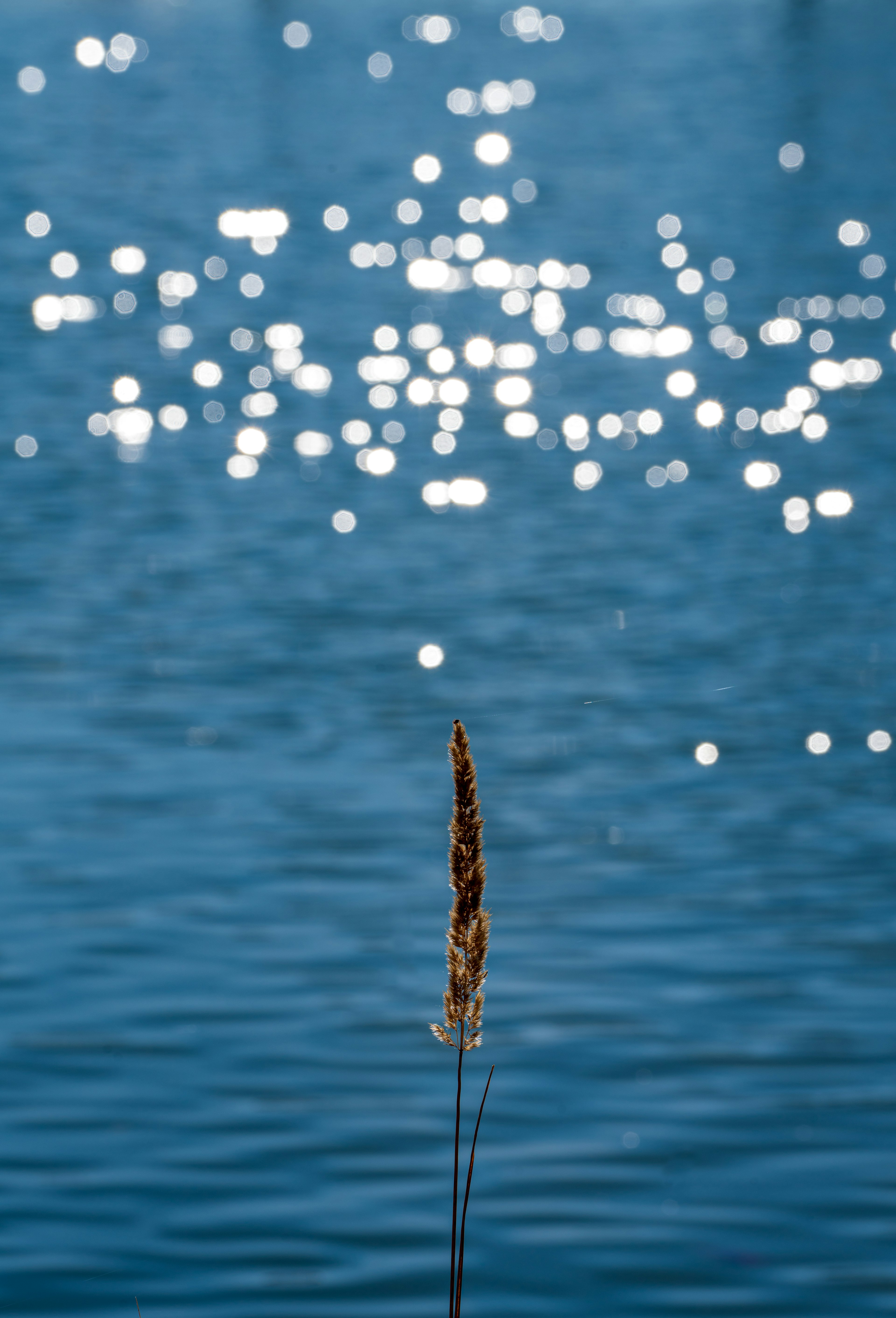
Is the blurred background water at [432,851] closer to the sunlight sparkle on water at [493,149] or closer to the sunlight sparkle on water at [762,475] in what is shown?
the sunlight sparkle on water at [762,475]

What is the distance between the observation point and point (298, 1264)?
5.54 meters

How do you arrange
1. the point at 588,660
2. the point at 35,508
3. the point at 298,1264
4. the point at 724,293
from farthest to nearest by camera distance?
the point at 724,293
the point at 35,508
the point at 588,660
the point at 298,1264

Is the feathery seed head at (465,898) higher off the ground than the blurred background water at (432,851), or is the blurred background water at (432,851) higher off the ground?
the blurred background water at (432,851)

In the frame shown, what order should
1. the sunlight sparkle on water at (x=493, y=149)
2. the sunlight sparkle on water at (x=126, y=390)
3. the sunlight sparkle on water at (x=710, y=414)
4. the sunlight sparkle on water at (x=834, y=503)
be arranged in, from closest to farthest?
the sunlight sparkle on water at (x=834, y=503) < the sunlight sparkle on water at (x=710, y=414) < the sunlight sparkle on water at (x=126, y=390) < the sunlight sparkle on water at (x=493, y=149)

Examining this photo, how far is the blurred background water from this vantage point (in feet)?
18.9

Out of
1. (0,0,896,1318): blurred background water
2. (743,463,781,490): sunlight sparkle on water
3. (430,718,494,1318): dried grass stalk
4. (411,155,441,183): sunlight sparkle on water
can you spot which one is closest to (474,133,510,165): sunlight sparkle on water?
(411,155,441,183): sunlight sparkle on water

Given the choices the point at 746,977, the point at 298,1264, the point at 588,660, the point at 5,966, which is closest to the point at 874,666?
the point at 588,660

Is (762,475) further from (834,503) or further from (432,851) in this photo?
(432,851)

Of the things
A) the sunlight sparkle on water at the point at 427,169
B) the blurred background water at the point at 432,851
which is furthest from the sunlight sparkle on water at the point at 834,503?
the sunlight sparkle on water at the point at 427,169

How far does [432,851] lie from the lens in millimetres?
9062

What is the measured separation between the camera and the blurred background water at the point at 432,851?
5762mm

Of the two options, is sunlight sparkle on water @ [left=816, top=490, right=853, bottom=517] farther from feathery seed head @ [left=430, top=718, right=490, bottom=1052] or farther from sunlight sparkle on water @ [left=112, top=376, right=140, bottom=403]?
feathery seed head @ [left=430, top=718, right=490, bottom=1052]

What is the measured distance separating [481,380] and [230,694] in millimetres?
12758

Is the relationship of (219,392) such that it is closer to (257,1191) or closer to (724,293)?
(724,293)
